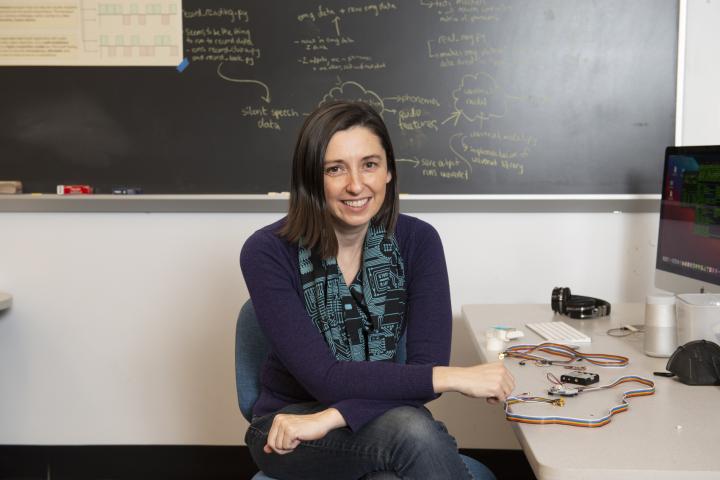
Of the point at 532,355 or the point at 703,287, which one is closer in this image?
the point at 532,355

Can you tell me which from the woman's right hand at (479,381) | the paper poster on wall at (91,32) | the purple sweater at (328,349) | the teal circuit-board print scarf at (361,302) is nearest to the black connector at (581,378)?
the woman's right hand at (479,381)

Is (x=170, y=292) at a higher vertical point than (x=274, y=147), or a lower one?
lower

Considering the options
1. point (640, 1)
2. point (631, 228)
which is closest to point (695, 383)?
point (631, 228)

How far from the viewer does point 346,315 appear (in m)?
1.91

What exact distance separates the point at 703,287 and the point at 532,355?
56cm

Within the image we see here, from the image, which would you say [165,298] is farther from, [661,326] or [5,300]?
[661,326]

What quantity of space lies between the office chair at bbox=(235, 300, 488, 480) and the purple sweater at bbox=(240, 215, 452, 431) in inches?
2.6

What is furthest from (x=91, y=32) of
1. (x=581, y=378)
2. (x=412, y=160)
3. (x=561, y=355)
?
(x=581, y=378)

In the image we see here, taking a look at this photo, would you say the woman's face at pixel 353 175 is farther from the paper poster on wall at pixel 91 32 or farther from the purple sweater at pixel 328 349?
the paper poster on wall at pixel 91 32

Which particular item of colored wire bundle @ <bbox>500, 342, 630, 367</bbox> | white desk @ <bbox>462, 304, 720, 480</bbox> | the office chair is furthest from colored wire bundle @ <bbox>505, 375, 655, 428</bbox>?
the office chair

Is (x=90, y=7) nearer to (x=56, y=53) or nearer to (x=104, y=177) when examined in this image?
(x=56, y=53)

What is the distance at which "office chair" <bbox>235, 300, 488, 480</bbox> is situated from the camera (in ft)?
6.58

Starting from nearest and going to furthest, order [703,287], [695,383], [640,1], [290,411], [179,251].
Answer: [695,383], [290,411], [703,287], [640,1], [179,251]

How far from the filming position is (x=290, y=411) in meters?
1.79
